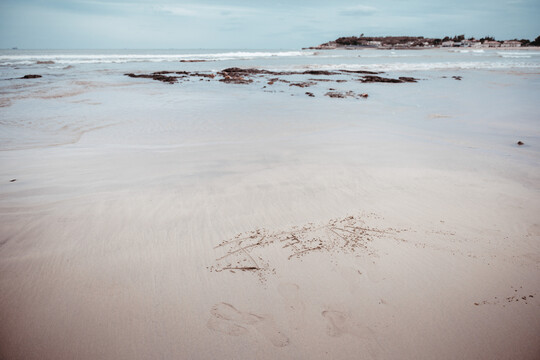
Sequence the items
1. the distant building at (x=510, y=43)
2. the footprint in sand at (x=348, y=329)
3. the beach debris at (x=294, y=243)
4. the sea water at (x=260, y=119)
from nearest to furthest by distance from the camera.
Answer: the footprint in sand at (x=348, y=329), the beach debris at (x=294, y=243), the sea water at (x=260, y=119), the distant building at (x=510, y=43)

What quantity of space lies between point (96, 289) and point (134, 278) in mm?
296

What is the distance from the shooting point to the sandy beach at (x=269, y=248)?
190 centimetres

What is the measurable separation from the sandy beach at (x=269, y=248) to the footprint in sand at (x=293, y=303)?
1 centimetres

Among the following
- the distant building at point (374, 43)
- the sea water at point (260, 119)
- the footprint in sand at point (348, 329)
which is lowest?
the footprint in sand at point (348, 329)

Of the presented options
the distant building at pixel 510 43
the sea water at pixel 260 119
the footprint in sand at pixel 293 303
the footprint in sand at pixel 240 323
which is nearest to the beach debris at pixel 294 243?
the footprint in sand at pixel 293 303

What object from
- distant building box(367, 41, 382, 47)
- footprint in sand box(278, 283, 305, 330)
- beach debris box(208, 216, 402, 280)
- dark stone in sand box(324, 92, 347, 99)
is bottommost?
footprint in sand box(278, 283, 305, 330)

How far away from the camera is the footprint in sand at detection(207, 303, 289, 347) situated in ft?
6.22

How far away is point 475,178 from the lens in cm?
→ 405

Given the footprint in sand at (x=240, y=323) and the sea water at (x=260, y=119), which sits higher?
the sea water at (x=260, y=119)

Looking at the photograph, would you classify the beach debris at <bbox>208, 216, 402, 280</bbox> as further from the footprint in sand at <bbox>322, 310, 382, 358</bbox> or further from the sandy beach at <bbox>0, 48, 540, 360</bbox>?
the footprint in sand at <bbox>322, 310, 382, 358</bbox>

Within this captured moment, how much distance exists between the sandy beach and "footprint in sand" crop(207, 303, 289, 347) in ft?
0.04

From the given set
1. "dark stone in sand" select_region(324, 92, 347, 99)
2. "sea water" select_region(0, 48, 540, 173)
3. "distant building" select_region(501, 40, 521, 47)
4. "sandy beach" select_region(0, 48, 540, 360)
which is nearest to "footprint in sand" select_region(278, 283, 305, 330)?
"sandy beach" select_region(0, 48, 540, 360)

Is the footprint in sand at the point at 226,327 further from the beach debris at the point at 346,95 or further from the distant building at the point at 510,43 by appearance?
the distant building at the point at 510,43

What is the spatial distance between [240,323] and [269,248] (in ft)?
2.77
